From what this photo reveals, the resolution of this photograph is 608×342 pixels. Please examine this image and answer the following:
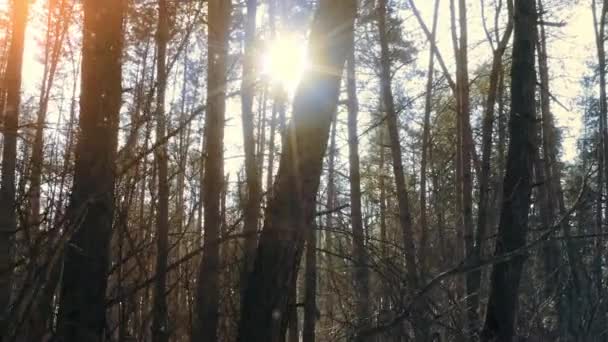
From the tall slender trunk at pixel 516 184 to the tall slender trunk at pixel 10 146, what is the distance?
13.6ft

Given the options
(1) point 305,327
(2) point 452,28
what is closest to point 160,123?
(1) point 305,327

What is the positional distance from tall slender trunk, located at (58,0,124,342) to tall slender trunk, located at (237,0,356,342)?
684 mm

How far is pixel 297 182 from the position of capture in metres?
2.83

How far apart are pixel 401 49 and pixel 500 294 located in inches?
285

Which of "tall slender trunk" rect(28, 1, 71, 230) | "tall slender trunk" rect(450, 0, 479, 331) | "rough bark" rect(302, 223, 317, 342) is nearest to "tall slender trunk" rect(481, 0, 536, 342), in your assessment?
"rough bark" rect(302, 223, 317, 342)

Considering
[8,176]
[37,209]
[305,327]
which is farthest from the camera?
[305,327]

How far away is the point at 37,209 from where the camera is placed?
582cm

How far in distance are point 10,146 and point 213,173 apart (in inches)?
103

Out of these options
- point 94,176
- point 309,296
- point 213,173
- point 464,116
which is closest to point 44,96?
point 309,296

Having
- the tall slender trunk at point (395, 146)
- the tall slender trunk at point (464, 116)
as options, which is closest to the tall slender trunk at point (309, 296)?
the tall slender trunk at point (395, 146)

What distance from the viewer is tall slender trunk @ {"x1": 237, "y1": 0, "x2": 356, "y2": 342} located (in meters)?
2.73

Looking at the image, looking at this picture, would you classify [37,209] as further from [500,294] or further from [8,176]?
[500,294]

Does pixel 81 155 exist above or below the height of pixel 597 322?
above

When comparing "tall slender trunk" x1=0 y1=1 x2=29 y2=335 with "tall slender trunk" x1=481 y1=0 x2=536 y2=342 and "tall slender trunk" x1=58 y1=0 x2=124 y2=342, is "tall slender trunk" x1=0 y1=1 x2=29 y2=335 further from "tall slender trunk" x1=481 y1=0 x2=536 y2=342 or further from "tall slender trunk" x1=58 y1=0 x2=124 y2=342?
"tall slender trunk" x1=481 y1=0 x2=536 y2=342
